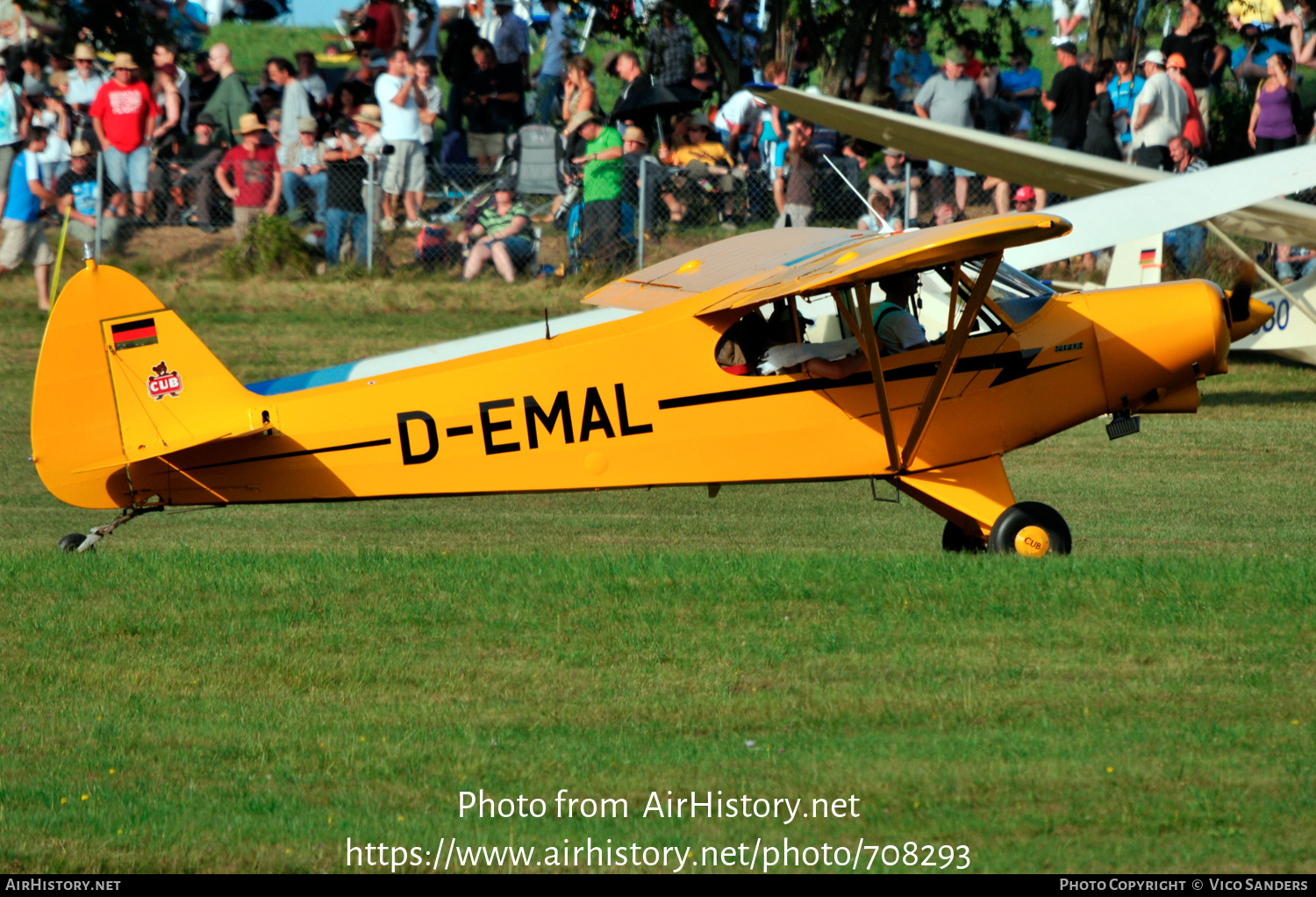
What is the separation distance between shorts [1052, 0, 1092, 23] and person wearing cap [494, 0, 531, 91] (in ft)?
36.4

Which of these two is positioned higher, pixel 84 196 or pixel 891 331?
pixel 891 331

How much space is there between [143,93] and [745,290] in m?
A: 15.1

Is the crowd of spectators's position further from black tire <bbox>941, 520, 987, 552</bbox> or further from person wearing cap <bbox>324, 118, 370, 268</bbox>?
black tire <bbox>941, 520, 987, 552</bbox>

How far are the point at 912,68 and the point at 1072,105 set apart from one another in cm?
562

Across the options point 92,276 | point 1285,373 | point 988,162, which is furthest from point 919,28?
point 92,276

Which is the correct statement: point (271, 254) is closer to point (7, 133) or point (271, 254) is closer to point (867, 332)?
point (7, 133)

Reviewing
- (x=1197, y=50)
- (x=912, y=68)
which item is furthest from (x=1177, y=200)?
(x=912, y=68)

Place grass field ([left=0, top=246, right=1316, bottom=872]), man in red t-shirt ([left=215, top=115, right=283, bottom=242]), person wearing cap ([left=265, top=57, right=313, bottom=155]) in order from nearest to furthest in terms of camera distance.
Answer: grass field ([left=0, top=246, right=1316, bottom=872])
man in red t-shirt ([left=215, top=115, right=283, bottom=242])
person wearing cap ([left=265, top=57, right=313, bottom=155])

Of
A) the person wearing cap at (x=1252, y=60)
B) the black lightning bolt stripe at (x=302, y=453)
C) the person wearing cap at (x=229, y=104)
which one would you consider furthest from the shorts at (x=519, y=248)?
the black lightning bolt stripe at (x=302, y=453)

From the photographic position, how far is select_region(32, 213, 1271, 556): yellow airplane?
8.65 meters

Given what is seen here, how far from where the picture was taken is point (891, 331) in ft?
30.1

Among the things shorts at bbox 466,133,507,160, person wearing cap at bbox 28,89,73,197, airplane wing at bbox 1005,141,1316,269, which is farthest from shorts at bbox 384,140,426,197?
airplane wing at bbox 1005,141,1316,269

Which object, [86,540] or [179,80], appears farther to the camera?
[179,80]

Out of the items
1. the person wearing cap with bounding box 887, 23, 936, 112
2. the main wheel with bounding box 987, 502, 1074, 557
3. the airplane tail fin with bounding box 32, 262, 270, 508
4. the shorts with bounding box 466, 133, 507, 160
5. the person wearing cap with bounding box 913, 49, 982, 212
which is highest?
the person wearing cap with bounding box 887, 23, 936, 112
